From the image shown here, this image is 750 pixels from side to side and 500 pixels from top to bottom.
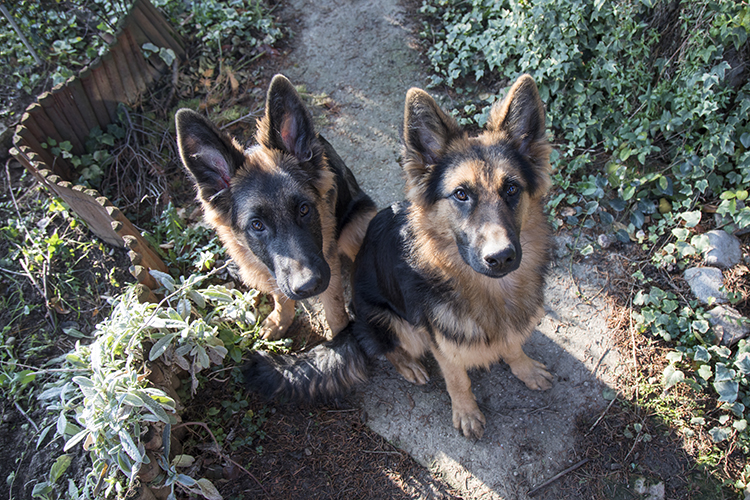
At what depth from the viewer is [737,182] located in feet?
13.3

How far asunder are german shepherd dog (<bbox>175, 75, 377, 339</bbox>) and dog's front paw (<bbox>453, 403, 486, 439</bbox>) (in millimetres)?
1628

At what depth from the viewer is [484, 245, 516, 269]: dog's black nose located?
2.56 m

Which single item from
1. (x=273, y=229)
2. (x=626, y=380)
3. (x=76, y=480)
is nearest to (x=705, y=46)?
(x=626, y=380)

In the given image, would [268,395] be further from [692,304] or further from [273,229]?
[692,304]

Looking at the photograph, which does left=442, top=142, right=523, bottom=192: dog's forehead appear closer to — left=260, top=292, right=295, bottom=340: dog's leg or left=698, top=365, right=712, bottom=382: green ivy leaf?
left=260, top=292, right=295, bottom=340: dog's leg

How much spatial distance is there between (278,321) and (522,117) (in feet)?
9.42

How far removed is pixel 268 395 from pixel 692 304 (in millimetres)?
3907

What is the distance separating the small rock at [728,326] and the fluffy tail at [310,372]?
3.14 m

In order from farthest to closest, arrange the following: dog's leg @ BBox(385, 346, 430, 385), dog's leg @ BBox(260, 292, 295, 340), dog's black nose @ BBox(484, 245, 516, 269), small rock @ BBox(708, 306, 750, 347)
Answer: dog's leg @ BBox(260, 292, 295, 340)
dog's leg @ BBox(385, 346, 430, 385)
small rock @ BBox(708, 306, 750, 347)
dog's black nose @ BBox(484, 245, 516, 269)

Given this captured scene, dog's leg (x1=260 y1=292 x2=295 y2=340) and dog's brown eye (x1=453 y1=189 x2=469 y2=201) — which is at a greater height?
dog's brown eye (x1=453 y1=189 x2=469 y2=201)

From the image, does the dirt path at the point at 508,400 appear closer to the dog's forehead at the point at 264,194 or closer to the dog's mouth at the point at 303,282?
the dog's mouth at the point at 303,282

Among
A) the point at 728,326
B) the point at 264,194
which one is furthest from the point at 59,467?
the point at 728,326

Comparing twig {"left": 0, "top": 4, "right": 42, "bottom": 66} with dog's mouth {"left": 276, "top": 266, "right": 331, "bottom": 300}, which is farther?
twig {"left": 0, "top": 4, "right": 42, "bottom": 66}

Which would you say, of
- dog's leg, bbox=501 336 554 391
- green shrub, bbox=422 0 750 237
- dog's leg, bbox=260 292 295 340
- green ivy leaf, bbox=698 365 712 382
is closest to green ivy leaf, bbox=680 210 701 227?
green shrub, bbox=422 0 750 237
